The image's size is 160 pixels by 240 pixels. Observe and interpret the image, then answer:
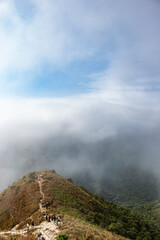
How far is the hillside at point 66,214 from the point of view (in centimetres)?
2811

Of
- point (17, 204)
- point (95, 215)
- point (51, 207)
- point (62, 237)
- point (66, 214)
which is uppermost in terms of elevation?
point (17, 204)

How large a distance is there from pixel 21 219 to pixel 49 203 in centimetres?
793

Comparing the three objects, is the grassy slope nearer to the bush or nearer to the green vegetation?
the green vegetation

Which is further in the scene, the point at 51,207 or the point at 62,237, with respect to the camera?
the point at 51,207

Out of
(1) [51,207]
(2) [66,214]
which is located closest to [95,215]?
(2) [66,214]

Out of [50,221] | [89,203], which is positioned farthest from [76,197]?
[50,221]

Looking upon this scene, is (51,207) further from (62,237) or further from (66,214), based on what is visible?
(62,237)

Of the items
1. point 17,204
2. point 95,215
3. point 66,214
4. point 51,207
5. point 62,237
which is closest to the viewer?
point 62,237

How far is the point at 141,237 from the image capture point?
35.6 metres

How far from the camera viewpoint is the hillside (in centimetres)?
2811

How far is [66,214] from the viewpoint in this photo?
34344 millimetres

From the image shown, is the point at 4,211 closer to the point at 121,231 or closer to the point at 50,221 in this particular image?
the point at 50,221

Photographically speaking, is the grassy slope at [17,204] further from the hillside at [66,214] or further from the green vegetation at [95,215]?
the green vegetation at [95,215]

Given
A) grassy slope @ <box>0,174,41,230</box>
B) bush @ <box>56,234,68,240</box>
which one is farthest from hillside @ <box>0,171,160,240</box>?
bush @ <box>56,234,68,240</box>
